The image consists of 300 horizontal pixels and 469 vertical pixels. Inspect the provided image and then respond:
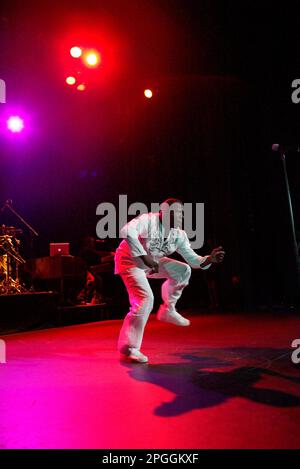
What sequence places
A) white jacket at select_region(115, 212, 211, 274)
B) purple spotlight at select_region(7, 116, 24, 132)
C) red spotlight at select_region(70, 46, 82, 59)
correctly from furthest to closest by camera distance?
purple spotlight at select_region(7, 116, 24, 132), red spotlight at select_region(70, 46, 82, 59), white jacket at select_region(115, 212, 211, 274)

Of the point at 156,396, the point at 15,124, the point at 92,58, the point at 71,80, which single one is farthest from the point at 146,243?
the point at 15,124

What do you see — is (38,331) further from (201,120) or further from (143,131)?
(201,120)

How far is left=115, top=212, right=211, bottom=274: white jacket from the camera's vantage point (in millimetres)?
5105

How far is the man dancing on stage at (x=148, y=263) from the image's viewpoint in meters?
5.12

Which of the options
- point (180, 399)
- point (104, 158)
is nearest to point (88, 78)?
point (104, 158)

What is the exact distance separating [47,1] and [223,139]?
6951mm

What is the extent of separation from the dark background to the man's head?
491cm

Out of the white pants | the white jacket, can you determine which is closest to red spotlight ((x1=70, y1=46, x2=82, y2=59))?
the white jacket

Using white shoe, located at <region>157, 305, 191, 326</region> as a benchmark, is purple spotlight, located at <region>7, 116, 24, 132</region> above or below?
above

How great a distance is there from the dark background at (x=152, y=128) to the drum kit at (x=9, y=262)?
1454 mm

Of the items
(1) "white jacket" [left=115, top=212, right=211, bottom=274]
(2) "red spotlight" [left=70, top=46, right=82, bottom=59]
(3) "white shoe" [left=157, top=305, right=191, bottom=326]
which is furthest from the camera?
(2) "red spotlight" [left=70, top=46, right=82, bottom=59]

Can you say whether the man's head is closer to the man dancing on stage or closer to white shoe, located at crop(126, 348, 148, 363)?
the man dancing on stage

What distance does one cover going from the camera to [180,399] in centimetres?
361

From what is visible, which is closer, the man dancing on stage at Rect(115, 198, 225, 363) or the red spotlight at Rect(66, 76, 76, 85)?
the man dancing on stage at Rect(115, 198, 225, 363)
